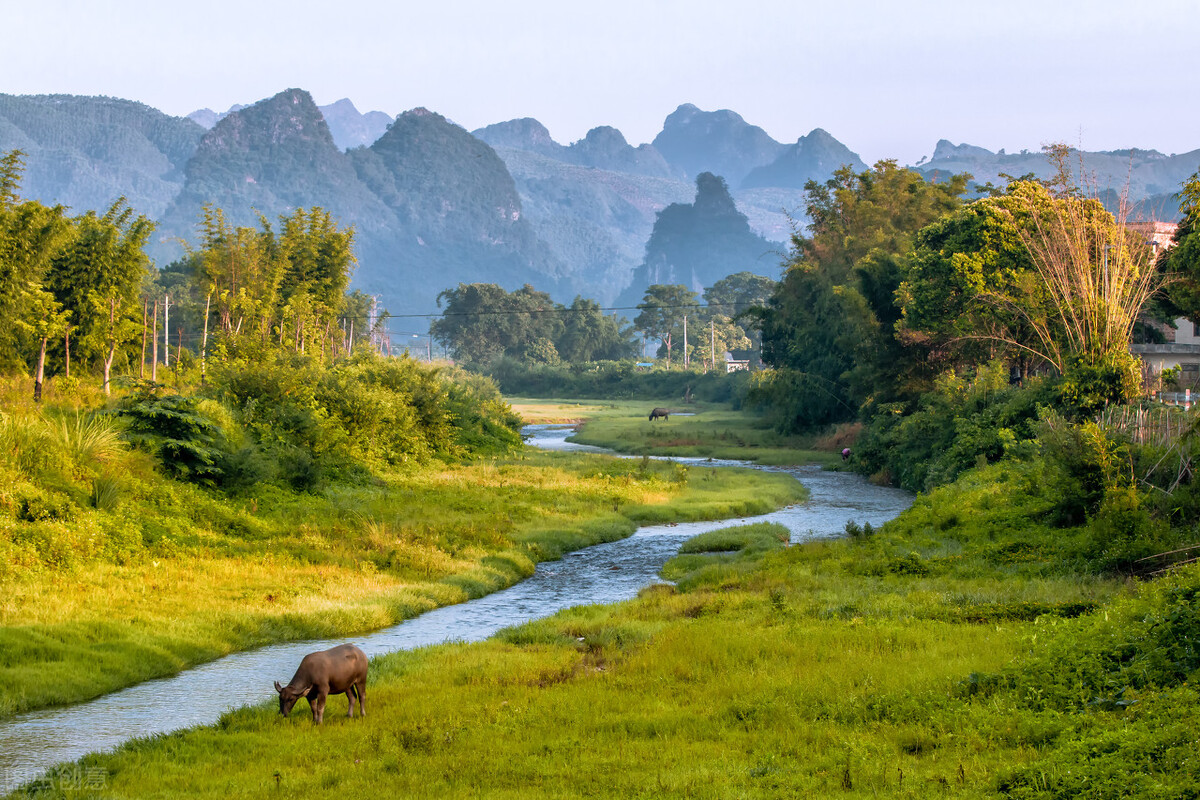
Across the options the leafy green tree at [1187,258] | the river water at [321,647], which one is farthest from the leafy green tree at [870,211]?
the river water at [321,647]

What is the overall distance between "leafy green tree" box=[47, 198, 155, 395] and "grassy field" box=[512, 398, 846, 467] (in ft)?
A: 94.6

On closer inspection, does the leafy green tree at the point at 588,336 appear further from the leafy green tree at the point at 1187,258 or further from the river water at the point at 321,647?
the river water at the point at 321,647

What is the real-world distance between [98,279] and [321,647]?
26.6 meters

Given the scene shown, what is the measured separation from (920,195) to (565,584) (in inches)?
1929

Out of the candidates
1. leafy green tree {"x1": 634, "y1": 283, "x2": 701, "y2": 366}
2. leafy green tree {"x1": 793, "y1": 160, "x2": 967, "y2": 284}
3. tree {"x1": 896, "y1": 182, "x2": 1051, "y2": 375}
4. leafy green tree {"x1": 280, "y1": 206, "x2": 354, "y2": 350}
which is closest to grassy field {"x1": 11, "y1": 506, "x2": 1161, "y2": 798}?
tree {"x1": 896, "y1": 182, "x2": 1051, "y2": 375}

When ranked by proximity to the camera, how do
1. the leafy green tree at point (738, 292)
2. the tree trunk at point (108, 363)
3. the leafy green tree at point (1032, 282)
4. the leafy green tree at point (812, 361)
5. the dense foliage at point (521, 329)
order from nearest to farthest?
the leafy green tree at point (1032, 282), the tree trunk at point (108, 363), the leafy green tree at point (812, 361), the dense foliage at point (521, 329), the leafy green tree at point (738, 292)

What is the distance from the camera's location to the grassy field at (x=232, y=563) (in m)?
15.4

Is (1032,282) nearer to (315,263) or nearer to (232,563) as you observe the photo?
(232,563)

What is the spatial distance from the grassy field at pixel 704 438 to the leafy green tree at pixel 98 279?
94.6ft

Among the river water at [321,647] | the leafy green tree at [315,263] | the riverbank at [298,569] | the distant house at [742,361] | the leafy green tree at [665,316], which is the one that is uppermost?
the leafy green tree at [665,316]

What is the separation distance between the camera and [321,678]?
11.9m

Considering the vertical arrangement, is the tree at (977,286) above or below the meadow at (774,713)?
above

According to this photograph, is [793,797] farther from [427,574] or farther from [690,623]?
[427,574]

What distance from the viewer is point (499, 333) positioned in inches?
5743
